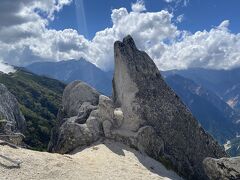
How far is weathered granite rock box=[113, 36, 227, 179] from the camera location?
48219mm

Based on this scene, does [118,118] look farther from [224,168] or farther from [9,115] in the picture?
[9,115]

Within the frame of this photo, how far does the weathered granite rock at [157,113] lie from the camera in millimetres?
48219

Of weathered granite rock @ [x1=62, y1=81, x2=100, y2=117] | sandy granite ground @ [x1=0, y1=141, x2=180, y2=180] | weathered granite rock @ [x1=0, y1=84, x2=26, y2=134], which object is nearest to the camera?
sandy granite ground @ [x1=0, y1=141, x2=180, y2=180]

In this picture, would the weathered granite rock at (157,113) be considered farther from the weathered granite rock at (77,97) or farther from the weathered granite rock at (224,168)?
the weathered granite rock at (224,168)

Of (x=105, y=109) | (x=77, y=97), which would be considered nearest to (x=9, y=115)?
(x=77, y=97)

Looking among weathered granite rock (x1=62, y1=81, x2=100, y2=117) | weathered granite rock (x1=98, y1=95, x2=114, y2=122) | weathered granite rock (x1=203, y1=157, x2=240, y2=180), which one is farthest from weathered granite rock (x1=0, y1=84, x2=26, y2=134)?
weathered granite rock (x1=203, y1=157, x2=240, y2=180)

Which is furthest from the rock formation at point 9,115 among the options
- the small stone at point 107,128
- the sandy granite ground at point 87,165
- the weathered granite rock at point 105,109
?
the small stone at point 107,128

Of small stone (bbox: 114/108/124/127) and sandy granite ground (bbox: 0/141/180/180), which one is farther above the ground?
small stone (bbox: 114/108/124/127)

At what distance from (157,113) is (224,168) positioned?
13.7m

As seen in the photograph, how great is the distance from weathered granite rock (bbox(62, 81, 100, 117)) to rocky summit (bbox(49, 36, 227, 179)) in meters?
1.62

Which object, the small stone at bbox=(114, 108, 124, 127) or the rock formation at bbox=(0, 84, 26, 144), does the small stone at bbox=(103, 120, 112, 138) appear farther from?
the rock formation at bbox=(0, 84, 26, 144)

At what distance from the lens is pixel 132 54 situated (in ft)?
175

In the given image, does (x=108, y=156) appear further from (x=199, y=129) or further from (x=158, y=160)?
(x=199, y=129)

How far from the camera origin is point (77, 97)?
57594 millimetres
